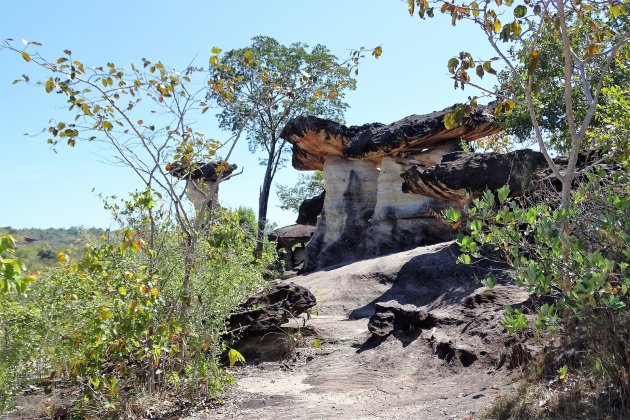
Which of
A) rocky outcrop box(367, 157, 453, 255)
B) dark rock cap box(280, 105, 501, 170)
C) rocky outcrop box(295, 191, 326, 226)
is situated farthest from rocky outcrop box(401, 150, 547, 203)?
rocky outcrop box(295, 191, 326, 226)

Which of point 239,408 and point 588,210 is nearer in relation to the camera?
point 588,210

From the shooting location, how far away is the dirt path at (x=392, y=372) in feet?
21.4

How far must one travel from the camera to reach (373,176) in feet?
67.6

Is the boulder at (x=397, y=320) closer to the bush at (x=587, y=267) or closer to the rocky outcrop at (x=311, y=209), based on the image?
the bush at (x=587, y=267)

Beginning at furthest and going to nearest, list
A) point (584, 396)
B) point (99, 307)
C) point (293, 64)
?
point (293, 64), point (99, 307), point (584, 396)

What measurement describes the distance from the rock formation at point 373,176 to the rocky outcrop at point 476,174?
1654 millimetres

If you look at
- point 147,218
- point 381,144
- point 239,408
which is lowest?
point 239,408

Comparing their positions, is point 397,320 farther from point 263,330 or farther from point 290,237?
point 290,237

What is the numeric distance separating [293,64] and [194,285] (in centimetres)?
2154

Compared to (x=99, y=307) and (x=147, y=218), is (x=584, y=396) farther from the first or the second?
(x=147, y=218)

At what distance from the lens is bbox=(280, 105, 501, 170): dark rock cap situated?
17312 mm

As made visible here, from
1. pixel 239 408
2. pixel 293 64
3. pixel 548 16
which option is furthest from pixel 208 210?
pixel 293 64

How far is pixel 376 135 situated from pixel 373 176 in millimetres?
2154

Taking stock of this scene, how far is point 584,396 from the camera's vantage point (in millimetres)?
4906
